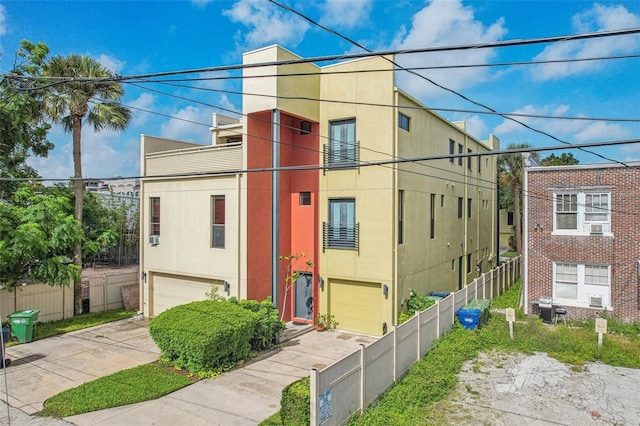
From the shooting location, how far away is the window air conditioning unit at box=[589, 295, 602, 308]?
15394 millimetres

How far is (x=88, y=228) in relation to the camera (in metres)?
27.9

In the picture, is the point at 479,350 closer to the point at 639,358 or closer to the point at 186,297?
the point at 639,358

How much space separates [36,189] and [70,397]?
16.1m

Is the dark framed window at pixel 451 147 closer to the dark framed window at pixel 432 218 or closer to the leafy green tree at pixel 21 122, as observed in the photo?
the dark framed window at pixel 432 218

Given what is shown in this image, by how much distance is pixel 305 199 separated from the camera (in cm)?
1631

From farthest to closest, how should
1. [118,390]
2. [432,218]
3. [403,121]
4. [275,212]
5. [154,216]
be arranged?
[432,218], [154,216], [403,121], [275,212], [118,390]

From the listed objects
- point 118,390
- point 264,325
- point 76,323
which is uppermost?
point 264,325

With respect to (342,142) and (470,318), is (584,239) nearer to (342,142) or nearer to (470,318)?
(470,318)

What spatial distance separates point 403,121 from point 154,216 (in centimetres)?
1059

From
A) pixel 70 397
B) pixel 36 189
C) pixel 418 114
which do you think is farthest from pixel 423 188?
pixel 36 189

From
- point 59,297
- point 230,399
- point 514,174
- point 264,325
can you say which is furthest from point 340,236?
point 514,174

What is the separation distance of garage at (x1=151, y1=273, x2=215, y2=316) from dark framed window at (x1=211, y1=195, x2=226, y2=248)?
1515 mm

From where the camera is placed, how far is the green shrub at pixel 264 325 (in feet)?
40.7

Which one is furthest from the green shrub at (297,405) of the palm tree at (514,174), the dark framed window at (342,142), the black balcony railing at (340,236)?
the palm tree at (514,174)
